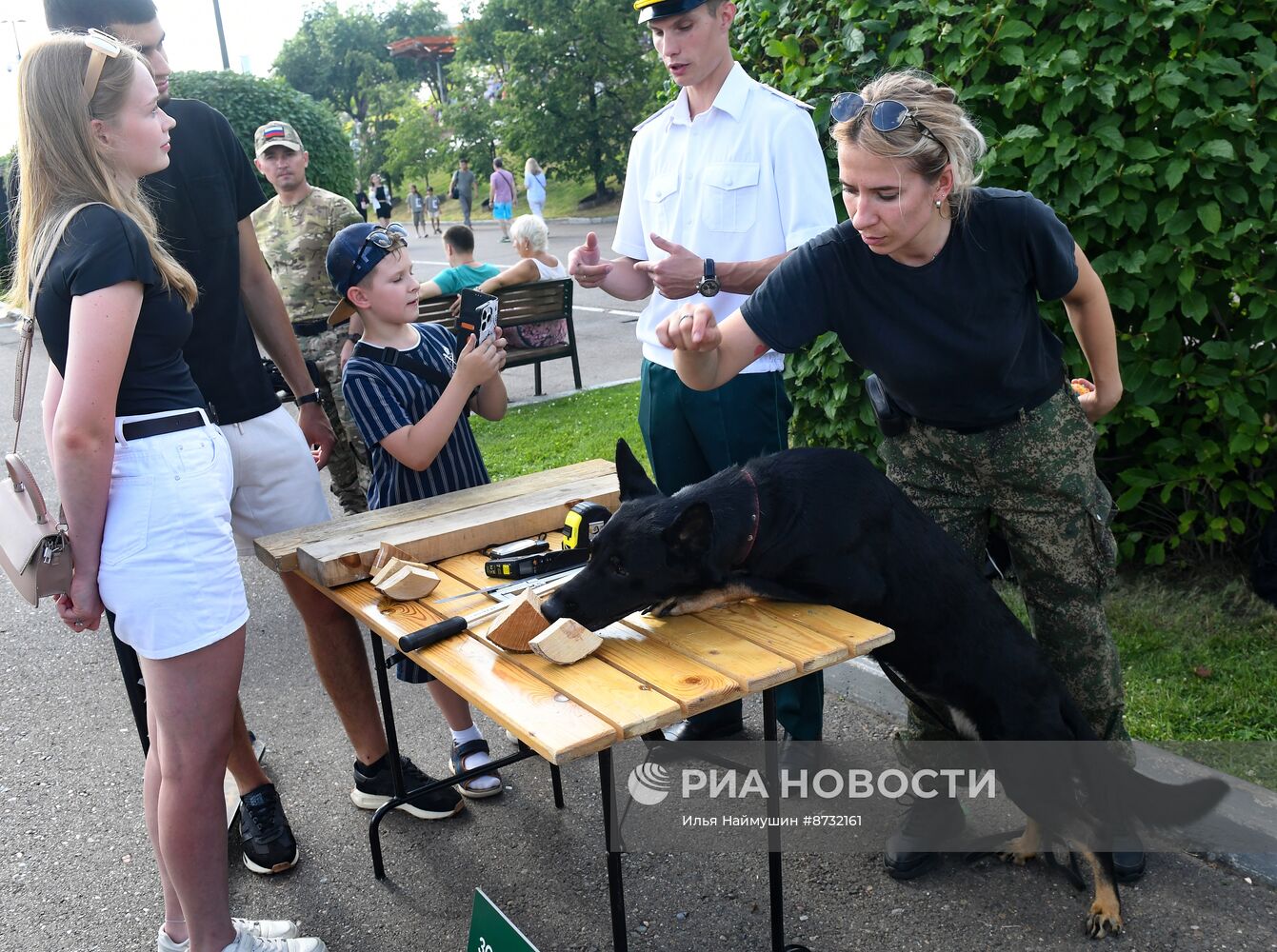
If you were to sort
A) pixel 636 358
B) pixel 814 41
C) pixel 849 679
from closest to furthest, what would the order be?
pixel 849 679 < pixel 814 41 < pixel 636 358

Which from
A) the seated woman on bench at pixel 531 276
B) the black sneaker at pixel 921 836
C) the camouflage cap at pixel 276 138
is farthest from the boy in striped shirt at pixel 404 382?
the seated woman on bench at pixel 531 276

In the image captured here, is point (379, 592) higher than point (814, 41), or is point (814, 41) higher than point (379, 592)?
point (814, 41)

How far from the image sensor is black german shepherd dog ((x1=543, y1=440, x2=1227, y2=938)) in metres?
2.43

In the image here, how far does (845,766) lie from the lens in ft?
12.2

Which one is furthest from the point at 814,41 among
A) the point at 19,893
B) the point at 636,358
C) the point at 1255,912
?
the point at 636,358

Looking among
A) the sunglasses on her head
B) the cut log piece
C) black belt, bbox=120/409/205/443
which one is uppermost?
the sunglasses on her head

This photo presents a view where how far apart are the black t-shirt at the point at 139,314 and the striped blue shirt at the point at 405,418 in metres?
0.68

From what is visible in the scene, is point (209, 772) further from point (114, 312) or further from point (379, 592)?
point (114, 312)

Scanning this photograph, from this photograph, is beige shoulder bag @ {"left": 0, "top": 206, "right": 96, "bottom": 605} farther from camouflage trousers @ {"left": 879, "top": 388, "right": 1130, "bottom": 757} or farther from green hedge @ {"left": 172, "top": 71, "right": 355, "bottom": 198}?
green hedge @ {"left": 172, "top": 71, "right": 355, "bottom": 198}

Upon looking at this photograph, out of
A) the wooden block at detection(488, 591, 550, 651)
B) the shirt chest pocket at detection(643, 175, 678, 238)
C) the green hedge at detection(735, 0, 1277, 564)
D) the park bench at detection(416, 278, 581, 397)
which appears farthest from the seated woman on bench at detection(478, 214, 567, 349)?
the wooden block at detection(488, 591, 550, 651)

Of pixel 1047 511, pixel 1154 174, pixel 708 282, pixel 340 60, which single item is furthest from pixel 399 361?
pixel 340 60

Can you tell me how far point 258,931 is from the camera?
287 cm

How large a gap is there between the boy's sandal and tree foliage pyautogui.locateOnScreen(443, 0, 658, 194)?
109 ft

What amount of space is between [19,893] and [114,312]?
7.14ft
